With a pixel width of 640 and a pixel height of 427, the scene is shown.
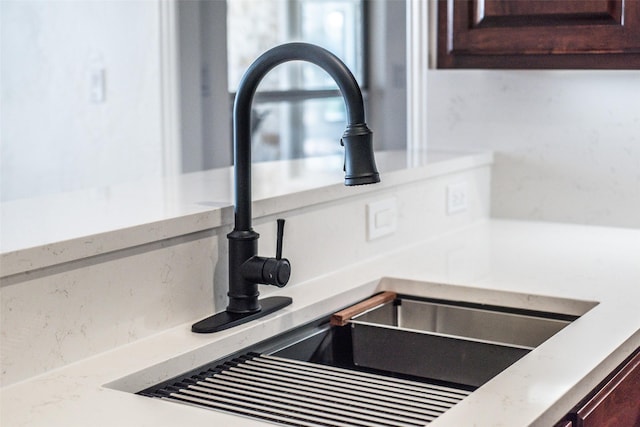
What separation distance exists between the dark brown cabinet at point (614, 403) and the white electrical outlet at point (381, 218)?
65 centimetres

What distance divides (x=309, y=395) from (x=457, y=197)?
3.65 feet

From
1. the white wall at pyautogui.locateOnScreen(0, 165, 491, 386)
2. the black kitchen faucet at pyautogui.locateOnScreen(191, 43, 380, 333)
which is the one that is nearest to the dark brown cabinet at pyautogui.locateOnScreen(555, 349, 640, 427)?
the black kitchen faucet at pyautogui.locateOnScreen(191, 43, 380, 333)

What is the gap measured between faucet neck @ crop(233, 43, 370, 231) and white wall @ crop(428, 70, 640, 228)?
1.11 m

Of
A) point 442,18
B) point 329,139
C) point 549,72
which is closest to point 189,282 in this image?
point 442,18

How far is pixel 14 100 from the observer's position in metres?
3.53

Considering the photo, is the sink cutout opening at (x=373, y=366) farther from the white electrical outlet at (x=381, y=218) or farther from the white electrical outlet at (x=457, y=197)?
the white electrical outlet at (x=457, y=197)

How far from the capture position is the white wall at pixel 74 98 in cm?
352

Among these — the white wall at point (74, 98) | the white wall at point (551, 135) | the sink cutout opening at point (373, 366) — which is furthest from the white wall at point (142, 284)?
the white wall at point (74, 98)

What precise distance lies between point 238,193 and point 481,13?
2.86ft

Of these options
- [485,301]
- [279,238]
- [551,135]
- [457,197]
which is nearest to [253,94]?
[279,238]

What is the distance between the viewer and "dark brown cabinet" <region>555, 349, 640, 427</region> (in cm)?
123

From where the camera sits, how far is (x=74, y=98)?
11.7 feet

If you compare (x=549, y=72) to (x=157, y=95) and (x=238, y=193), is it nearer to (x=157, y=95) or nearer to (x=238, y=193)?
(x=238, y=193)

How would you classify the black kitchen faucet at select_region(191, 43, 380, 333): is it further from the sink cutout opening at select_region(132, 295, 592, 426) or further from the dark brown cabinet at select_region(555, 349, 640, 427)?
the dark brown cabinet at select_region(555, 349, 640, 427)
